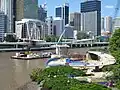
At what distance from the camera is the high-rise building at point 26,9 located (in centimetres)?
9766

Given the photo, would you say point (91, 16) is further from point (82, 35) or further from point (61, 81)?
point (61, 81)

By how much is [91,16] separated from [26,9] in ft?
83.1

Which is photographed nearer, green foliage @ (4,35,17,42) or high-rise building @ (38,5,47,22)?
green foliage @ (4,35,17,42)

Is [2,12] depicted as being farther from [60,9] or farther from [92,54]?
[92,54]

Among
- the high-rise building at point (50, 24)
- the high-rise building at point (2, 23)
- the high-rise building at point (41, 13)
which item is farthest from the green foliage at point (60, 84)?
the high-rise building at point (41, 13)

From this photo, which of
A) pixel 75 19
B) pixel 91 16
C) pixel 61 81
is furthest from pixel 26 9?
pixel 61 81

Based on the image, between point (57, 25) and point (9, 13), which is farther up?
point (9, 13)

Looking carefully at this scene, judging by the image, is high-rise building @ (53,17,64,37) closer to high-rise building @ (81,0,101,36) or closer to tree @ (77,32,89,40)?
tree @ (77,32,89,40)

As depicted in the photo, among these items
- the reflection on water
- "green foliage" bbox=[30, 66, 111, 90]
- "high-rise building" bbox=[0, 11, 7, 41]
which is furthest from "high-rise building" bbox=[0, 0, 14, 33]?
"green foliage" bbox=[30, 66, 111, 90]

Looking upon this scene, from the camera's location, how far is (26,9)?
9619 centimetres

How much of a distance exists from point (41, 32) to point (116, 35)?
7248cm

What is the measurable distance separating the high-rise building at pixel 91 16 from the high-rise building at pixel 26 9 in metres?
19.1

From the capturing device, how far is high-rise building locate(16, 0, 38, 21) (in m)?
97.7

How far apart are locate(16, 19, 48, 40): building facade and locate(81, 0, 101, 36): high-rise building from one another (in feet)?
72.0
